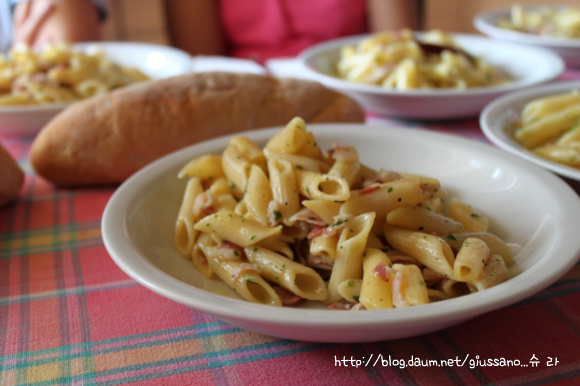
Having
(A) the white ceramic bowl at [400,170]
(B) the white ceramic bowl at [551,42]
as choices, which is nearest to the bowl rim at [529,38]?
(B) the white ceramic bowl at [551,42]

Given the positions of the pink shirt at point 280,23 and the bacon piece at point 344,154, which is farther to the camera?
the pink shirt at point 280,23

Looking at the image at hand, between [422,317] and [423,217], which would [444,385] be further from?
[423,217]

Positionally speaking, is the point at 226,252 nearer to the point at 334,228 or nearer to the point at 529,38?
the point at 334,228

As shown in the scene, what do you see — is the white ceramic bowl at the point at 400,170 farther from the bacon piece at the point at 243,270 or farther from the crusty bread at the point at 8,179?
the crusty bread at the point at 8,179

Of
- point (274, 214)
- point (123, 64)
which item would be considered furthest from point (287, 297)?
point (123, 64)

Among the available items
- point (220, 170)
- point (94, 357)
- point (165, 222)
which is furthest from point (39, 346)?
point (220, 170)

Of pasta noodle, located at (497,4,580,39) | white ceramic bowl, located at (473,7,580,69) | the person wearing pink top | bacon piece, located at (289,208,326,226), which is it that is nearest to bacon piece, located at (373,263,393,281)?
bacon piece, located at (289,208,326,226)
